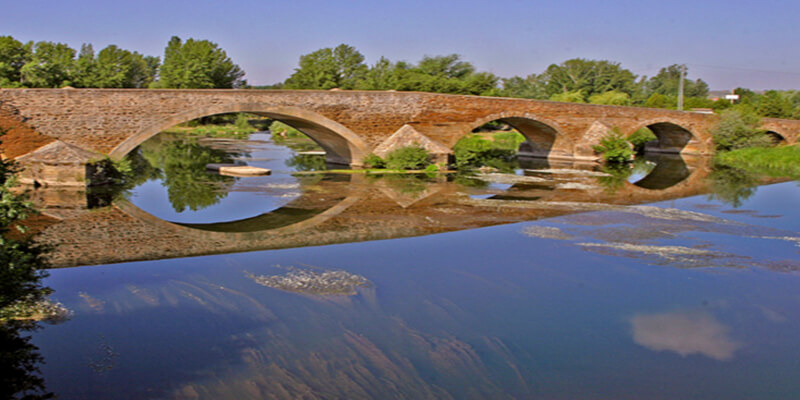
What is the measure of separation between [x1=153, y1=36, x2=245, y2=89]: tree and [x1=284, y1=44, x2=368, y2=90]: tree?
6.18 metres

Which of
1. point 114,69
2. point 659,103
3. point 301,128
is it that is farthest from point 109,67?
point 659,103

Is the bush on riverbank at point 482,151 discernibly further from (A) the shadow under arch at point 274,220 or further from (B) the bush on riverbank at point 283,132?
(B) the bush on riverbank at point 283,132

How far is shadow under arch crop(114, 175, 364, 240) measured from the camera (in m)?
12.6

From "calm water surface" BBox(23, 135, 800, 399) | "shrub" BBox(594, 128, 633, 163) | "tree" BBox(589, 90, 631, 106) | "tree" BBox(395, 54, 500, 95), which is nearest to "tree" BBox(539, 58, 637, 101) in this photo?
"tree" BBox(589, 90, 631, 106)

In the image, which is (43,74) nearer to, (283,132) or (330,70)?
(283,132)

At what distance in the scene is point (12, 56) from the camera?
120 feet

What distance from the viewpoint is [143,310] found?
795cm

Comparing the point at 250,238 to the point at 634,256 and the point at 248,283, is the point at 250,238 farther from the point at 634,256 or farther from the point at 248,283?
the point at 634,256

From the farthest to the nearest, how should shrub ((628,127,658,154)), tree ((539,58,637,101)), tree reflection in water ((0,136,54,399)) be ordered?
tree ((539,58,637,101)), shrub ((628,127,658,154)), tree reflection in water ((0,136,54,399))

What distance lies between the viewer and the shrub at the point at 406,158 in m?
23.9

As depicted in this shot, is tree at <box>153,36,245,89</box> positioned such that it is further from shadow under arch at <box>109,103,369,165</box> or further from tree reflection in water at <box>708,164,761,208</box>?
tree reflection in water at <box>708,164,761,208</box>

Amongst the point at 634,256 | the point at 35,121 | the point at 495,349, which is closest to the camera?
the point at 495,349

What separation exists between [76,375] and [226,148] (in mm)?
29377

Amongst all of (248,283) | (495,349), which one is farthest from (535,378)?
(248,283)
